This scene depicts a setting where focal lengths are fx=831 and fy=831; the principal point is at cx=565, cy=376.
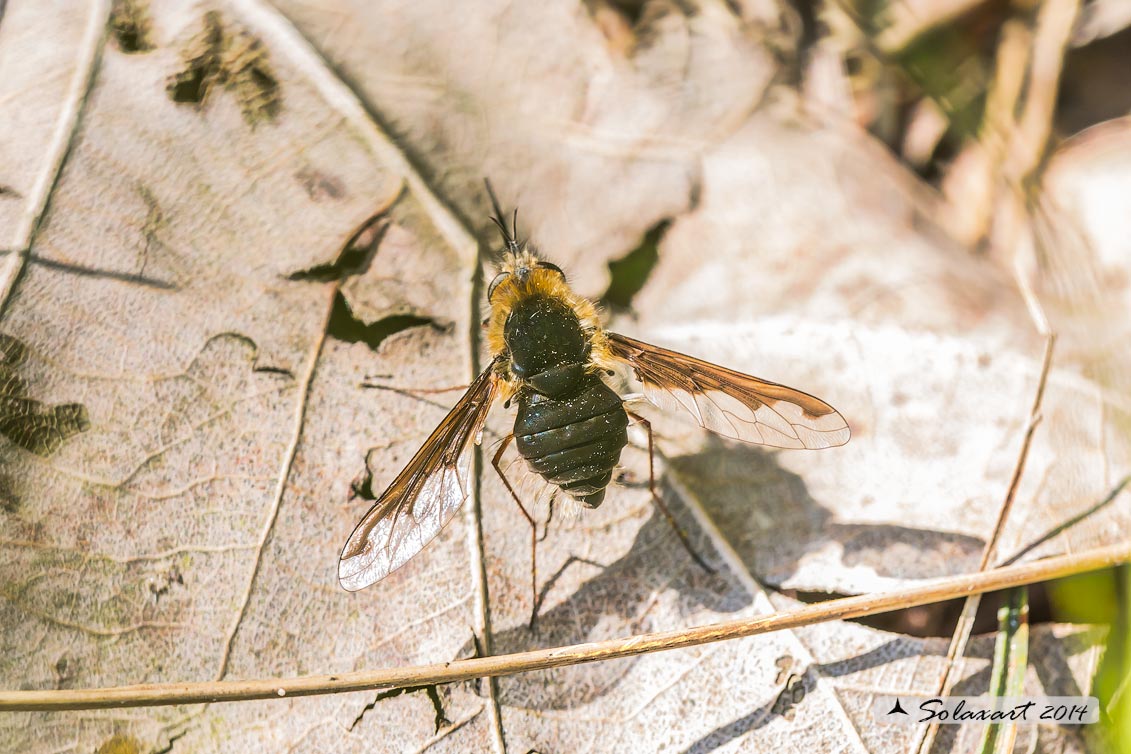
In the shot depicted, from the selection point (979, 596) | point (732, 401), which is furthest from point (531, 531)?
point (979, 596)

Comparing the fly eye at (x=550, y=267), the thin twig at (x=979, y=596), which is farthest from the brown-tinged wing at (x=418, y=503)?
the thin twig at (x=979, y=596)

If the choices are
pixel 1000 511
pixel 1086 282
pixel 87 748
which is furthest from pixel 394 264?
pixel 1086 282

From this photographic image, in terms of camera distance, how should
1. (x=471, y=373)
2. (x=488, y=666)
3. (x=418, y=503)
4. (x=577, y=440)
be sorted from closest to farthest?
1. (x=488, y=666)
2. (x=418, y=503)
3. (x=577, y=440)
4. (x=471, y=373)

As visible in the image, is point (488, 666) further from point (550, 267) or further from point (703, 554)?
point (550, 267)

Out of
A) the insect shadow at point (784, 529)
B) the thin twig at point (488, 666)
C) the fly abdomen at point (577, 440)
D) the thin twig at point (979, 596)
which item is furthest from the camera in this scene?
the insect shadow at point (784, 529)

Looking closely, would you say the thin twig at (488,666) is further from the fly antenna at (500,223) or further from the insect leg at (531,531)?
the fly antenna at (500,223)

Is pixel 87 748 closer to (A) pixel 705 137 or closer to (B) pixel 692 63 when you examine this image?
(A) pixel 705 137
